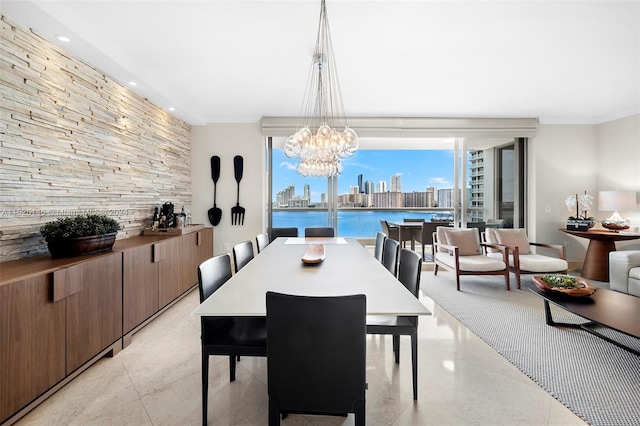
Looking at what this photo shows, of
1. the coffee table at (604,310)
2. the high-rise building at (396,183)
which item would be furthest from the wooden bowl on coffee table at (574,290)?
the high-rise building at (396,183)

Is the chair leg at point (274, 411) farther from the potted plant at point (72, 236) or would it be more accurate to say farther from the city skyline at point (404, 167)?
the city skyline at point (404, 167)

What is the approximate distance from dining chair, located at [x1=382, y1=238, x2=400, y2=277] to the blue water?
229cm

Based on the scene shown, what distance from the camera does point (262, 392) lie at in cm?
183

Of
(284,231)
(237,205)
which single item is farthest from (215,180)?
(284,231)

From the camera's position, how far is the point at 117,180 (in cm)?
A: 293

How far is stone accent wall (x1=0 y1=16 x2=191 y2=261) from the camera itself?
6.22 feet

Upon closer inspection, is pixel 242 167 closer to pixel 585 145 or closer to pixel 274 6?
pixel 274 6

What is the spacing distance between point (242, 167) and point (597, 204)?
5957mm

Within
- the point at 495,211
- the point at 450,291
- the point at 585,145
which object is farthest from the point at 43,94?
the point at 585,145

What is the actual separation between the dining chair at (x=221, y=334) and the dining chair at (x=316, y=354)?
332 millimetres

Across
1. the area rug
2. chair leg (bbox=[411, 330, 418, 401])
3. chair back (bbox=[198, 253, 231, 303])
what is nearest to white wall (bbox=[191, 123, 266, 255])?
chair back (bbox=[198, 253, 231, 303])

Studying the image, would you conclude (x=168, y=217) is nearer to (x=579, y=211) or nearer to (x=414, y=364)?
(x=414, y=364)

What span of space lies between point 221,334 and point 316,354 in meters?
0.71

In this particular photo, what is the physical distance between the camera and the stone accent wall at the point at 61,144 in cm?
190
